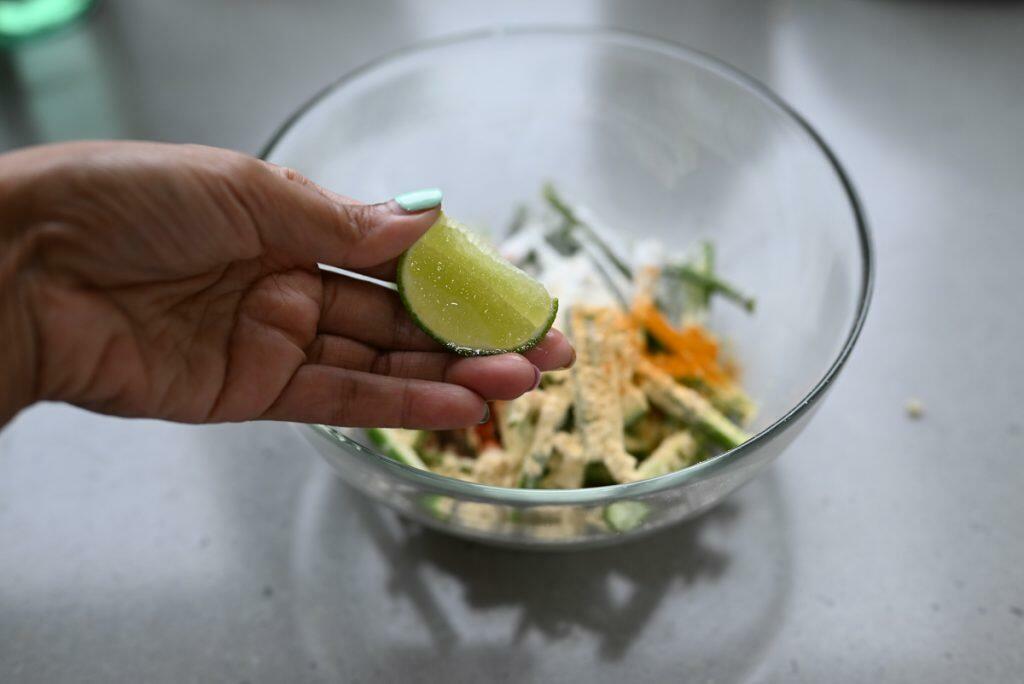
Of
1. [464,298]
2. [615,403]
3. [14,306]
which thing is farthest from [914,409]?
[14,306]

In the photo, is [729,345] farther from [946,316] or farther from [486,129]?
[486,129]

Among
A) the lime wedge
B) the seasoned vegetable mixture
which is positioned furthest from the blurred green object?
the lime wedge

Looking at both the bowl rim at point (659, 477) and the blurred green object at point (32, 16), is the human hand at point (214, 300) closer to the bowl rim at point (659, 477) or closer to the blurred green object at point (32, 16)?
the bowl rim at point (659, 477)

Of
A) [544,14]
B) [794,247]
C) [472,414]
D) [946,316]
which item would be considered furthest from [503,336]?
[544,14]

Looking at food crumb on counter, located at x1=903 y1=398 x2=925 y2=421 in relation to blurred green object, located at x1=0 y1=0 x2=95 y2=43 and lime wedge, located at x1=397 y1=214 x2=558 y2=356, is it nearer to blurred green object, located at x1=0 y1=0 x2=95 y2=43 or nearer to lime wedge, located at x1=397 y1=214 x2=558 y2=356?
lime wedge, located at x1=397 y1=214 x2=558 y2=356

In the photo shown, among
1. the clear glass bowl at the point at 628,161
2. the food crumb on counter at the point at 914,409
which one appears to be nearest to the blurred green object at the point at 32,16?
the clear glass bowl at the point at 628,161

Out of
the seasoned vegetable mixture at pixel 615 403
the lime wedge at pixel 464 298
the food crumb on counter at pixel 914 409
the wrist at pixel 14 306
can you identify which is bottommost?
the food crumb on counter at pixel 914 409

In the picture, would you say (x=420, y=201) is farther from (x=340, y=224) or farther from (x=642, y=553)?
(x=642, y=553)
